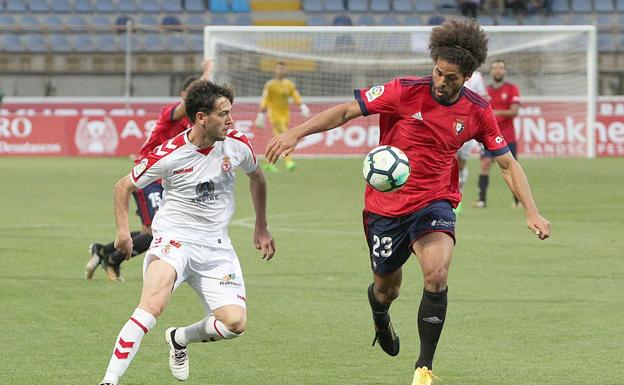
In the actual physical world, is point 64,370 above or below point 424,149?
below

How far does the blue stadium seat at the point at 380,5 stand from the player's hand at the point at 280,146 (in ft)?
100

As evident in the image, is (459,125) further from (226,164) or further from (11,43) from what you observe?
(11,43)

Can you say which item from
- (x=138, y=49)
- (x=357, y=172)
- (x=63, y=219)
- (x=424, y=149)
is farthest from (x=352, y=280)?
(x=138, y=49)

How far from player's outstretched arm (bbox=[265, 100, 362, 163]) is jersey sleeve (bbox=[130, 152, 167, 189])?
0.73 meters

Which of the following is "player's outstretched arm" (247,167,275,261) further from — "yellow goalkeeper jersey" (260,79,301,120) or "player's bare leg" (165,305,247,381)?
"yellow goalkeeper jersey" (260,79,301,120)

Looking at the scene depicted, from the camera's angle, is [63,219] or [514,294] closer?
[514,294]

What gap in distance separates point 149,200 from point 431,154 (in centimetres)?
408

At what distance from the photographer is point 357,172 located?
86.0 ft

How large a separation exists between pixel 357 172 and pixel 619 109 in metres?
7.87

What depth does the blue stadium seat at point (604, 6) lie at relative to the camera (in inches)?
1473

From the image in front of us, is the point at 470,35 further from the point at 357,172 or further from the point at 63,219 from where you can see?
the point at 357,172

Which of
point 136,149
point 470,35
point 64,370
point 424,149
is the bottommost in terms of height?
point 136,149

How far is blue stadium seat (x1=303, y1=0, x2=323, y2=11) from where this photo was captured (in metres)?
37.0

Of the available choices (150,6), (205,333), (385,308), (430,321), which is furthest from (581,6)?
(205,333)
